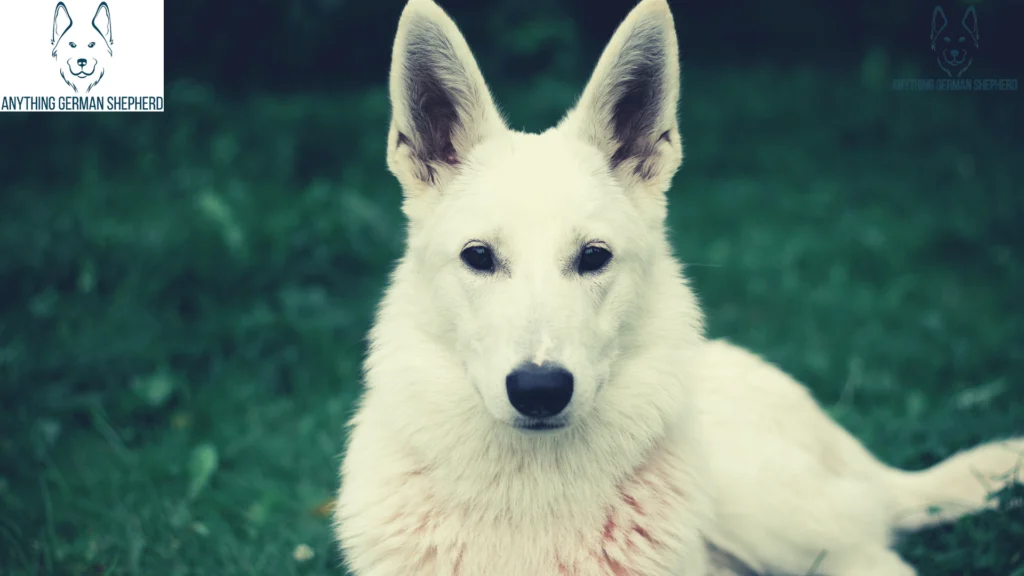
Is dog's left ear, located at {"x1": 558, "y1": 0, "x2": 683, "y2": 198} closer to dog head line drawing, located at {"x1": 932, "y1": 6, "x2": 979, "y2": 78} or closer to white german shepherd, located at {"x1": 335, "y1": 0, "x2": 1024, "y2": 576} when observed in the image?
white german shepherd, located at {"x1": 335, "y1": 0, "x2": 1024, "y2": 576}

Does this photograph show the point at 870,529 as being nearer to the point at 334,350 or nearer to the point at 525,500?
the point at 525,500

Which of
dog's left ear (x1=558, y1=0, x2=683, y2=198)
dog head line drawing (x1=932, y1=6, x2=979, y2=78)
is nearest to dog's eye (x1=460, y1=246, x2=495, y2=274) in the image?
dog's left ear (x1=558, y1=0, x2=683, y2=198)

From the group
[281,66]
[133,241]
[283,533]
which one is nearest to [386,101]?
[281,66]

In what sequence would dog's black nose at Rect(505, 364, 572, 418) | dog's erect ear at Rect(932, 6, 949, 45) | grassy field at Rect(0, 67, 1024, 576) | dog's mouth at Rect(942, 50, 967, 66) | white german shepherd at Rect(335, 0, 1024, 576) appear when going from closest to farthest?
1. dog's black nose at Rect(505, 364, 572, 418)
2. white german shepherd at Rect(335, 0, 1024, 576)
3. grassy field at Rect(0, 67, 1024, 576)
4. dog's mouth at Rect(942, 50, 967, 66)
5. dog's erect ear at Rect(932, 6, 949, 45)

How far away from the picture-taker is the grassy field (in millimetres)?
3850

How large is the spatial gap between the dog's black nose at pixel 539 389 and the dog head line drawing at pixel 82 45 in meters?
3.03

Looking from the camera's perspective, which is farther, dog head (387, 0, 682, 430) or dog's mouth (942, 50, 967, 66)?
dog's mouth (942, 50, 967, 66)

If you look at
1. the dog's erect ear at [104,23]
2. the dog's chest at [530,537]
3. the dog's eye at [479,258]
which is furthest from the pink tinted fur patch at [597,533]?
the dog's erect ear at [104,23]

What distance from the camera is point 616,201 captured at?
9.14ft

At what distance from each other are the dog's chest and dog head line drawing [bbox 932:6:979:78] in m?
3.34

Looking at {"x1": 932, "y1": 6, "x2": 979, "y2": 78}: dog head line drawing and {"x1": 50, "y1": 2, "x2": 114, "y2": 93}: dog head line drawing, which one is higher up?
{"x1": 932, "y1": 6, "x2": 979, "y2": 78}: dog head line drawing

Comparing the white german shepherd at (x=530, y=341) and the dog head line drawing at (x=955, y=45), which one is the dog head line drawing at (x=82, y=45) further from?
the dog head line drawing at (x=955, y=45)

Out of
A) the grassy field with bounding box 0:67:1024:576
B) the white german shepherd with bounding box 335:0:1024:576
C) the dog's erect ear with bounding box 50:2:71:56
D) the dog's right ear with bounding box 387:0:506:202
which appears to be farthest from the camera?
the dog's erect ear with bounding box 50:2:71:56

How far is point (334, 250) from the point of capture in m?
6.05
